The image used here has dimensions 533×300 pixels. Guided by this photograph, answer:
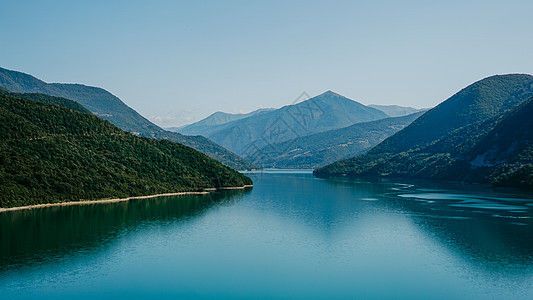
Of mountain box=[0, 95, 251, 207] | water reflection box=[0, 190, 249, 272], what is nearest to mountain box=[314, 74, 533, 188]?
mountain box=[0, 95, 251, 207]

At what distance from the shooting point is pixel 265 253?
41.9 m

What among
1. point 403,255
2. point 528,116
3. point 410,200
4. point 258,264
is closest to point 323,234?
point 403,255

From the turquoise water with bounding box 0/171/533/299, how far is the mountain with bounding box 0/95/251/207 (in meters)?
5.98

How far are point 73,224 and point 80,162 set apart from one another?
27.9 metres

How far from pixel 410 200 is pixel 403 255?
47383mm

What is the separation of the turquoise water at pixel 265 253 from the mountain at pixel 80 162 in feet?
19.6

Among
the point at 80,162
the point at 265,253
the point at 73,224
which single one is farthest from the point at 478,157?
the point at 73,224

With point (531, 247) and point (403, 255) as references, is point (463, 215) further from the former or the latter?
point (403, 255)

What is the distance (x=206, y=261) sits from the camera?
38.6 meters

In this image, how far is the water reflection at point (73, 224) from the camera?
127ft

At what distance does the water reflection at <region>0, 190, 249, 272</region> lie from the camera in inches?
1528

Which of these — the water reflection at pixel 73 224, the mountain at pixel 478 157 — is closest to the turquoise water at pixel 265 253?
the water reflection at pixel 73 224

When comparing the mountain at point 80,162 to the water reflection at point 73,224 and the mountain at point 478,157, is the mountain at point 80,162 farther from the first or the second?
the mountain at point 478,157

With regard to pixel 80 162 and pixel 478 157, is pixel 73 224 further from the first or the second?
pixel 478 157
